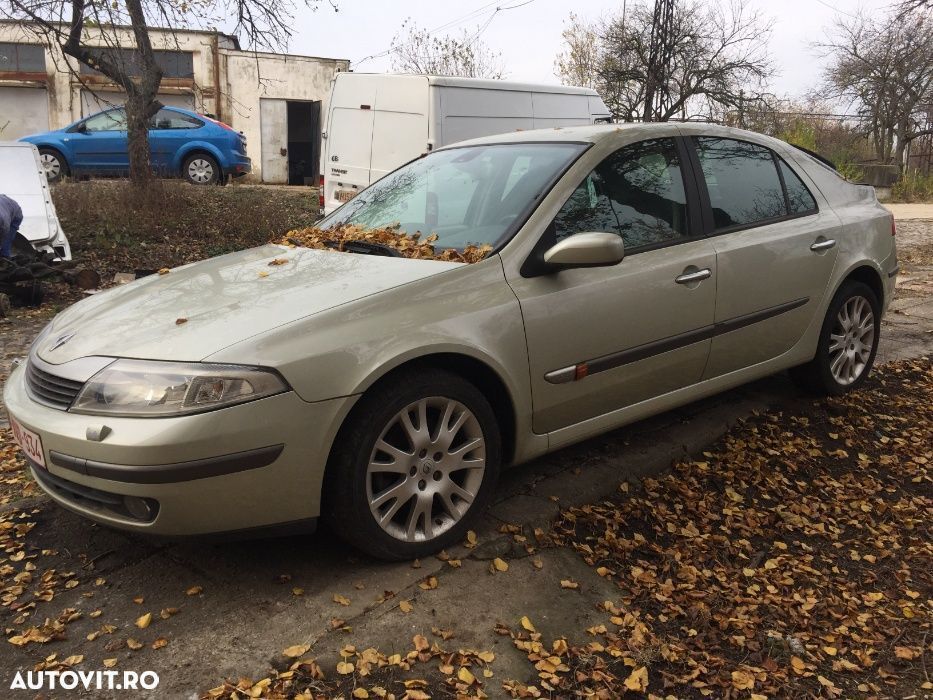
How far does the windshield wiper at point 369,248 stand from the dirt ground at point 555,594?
119 centimetres

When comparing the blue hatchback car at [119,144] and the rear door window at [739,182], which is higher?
the blue hatchback car at [119,144]

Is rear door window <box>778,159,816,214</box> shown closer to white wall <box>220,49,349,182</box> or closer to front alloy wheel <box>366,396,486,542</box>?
front alloy wheel <box>366,396,486,542</box>

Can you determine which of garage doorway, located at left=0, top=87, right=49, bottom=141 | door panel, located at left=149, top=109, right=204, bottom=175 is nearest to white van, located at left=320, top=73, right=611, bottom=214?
door panel, located at left=149, top=109, right=204, bottom=175

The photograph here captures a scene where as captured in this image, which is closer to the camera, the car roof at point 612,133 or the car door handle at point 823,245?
the car roof at point 612,133

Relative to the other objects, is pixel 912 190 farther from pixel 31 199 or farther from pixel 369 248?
pixel 369 248

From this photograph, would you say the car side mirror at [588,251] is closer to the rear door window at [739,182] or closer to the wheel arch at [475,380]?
the wheel arch at [475,380]

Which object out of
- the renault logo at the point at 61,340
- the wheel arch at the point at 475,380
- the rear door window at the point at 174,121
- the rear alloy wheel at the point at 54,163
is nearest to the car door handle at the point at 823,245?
the wheel arch at the point at 475,380

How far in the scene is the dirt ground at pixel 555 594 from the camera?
2527mm

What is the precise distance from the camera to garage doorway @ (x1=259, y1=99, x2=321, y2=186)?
88.6 feet

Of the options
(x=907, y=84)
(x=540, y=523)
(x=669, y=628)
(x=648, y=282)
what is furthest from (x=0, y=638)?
(x=907, y=84)

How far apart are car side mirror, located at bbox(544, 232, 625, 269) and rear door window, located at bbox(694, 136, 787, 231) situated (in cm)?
106

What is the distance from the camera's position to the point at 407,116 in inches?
370

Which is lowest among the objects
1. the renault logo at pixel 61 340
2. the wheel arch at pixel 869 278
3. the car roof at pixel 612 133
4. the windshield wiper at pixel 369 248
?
the renault logo at pixel 61 340

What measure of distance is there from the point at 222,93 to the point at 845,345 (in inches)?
1013
